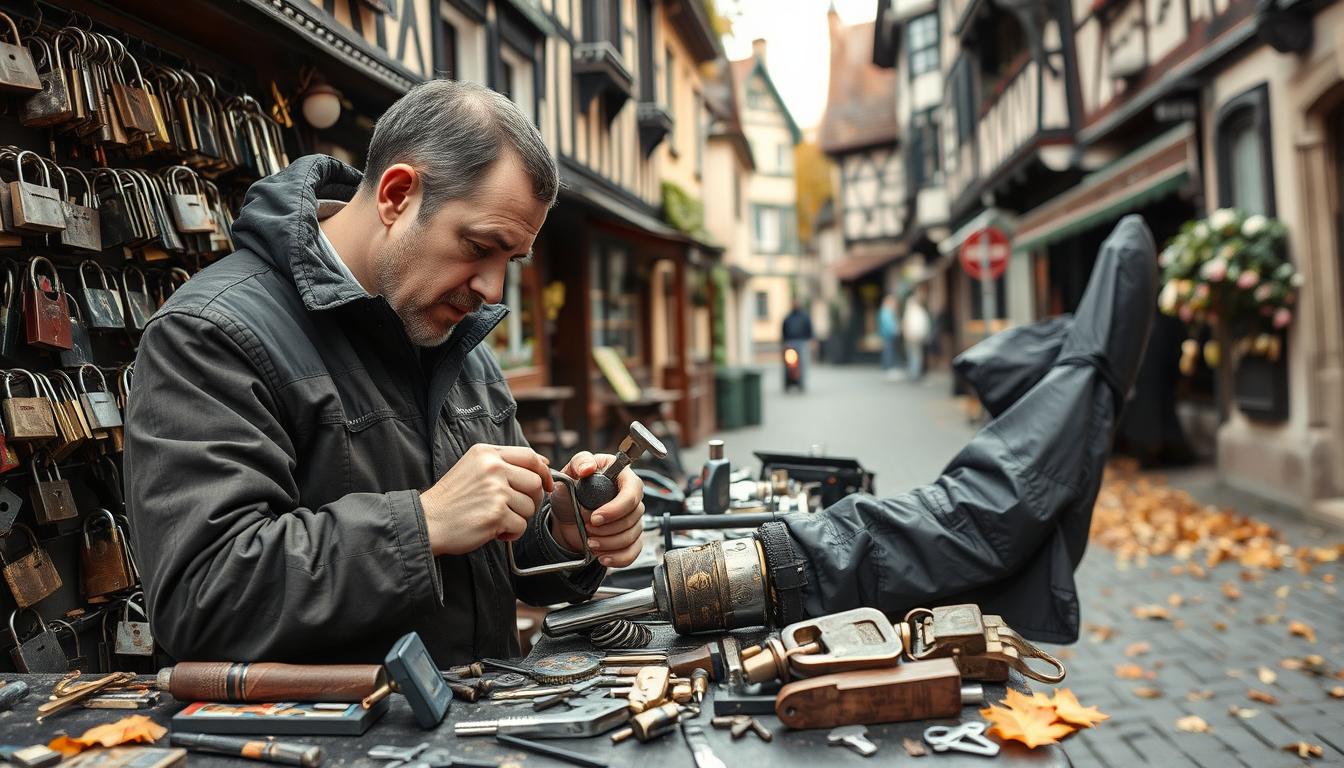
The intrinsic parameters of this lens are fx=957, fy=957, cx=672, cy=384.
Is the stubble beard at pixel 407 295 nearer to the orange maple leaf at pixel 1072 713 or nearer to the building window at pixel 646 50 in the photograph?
the orange maple leaf at pixel 1072 713

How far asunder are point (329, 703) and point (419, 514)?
367 millimetres

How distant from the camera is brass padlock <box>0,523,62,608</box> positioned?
238 centimetres

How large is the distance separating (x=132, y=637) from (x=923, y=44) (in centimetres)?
2585

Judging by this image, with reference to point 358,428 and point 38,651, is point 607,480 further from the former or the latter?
point 38,651

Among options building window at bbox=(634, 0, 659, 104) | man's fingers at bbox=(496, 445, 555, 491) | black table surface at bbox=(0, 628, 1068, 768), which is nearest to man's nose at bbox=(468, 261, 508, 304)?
man's fingers at bbox=(496, 445, 555, 491)

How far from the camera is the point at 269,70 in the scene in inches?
159

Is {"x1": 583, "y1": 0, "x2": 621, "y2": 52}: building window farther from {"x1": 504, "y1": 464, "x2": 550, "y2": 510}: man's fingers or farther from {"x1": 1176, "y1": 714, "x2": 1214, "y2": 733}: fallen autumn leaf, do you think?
{"x1": 504, "y1": 464, "x2": 550, "y2": 510}: man's fingers

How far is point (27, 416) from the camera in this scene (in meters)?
2.39

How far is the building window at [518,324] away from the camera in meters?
8.69

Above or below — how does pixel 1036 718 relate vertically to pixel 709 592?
below

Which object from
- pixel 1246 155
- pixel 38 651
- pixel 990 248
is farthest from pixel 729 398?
pixel 38 651

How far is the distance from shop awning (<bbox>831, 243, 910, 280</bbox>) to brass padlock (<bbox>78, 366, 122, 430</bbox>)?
33268 millimetres

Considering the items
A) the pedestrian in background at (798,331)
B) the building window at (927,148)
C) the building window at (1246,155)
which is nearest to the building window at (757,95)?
the building window at (927,148)

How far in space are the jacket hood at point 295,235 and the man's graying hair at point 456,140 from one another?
199mm
